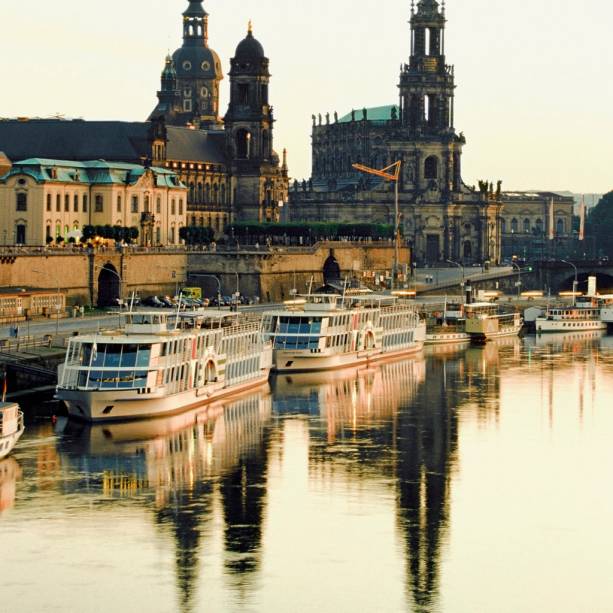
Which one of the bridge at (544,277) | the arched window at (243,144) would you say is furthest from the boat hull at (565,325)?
the arched window at (243,144)

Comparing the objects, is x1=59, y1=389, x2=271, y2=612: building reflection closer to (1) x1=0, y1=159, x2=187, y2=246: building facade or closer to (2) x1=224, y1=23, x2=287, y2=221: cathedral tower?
(1) x1=0, y1=159, x2=187, y2=246: building facade

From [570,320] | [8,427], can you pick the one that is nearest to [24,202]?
[570,320]

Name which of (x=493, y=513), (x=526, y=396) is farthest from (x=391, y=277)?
(x=493, y=513)

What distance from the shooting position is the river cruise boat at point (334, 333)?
10119 cm

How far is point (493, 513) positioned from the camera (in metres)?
63.0

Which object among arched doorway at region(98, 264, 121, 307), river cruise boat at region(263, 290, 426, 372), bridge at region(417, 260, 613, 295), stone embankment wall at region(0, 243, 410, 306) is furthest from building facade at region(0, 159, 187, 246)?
river cruise boat at region(263, 290, 426, 372)

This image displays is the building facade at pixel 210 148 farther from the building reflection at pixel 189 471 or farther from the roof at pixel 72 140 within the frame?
the building reflection at pixel 189 471

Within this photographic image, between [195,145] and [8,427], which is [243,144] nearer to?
[195,145]

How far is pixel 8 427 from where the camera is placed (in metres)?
68.6

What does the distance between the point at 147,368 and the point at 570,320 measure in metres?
72.2

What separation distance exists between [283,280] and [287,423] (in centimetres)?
7137

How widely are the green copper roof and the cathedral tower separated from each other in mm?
20415

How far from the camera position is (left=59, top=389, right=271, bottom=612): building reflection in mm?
57562

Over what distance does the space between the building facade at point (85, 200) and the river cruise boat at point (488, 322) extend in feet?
102
